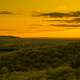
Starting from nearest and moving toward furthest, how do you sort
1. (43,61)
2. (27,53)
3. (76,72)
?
(76,72)
(43,61)
(27,53)

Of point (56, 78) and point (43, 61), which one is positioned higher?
point (43, 61)

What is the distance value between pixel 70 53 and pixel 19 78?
24.1 m

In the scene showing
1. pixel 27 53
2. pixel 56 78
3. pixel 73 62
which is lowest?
pixel 56 78

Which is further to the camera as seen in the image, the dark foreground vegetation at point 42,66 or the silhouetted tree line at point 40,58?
the silhouetted tree line at point 40,58

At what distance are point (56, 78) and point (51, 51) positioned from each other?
30.0m

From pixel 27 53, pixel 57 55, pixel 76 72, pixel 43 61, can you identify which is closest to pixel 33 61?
pixel 43 61

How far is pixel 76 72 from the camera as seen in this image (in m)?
33.0

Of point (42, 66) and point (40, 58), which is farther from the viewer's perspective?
point (40, 58)

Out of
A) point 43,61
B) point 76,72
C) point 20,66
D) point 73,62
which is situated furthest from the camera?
point 43,61

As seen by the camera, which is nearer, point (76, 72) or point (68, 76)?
point (68, 76)

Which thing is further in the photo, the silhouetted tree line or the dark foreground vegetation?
the silhouetted tree line

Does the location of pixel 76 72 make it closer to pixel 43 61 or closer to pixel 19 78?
pixel 19 78

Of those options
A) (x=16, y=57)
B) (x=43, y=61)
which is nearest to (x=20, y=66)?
(x=43, y=61)

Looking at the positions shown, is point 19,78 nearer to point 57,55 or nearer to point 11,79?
point 11,79
